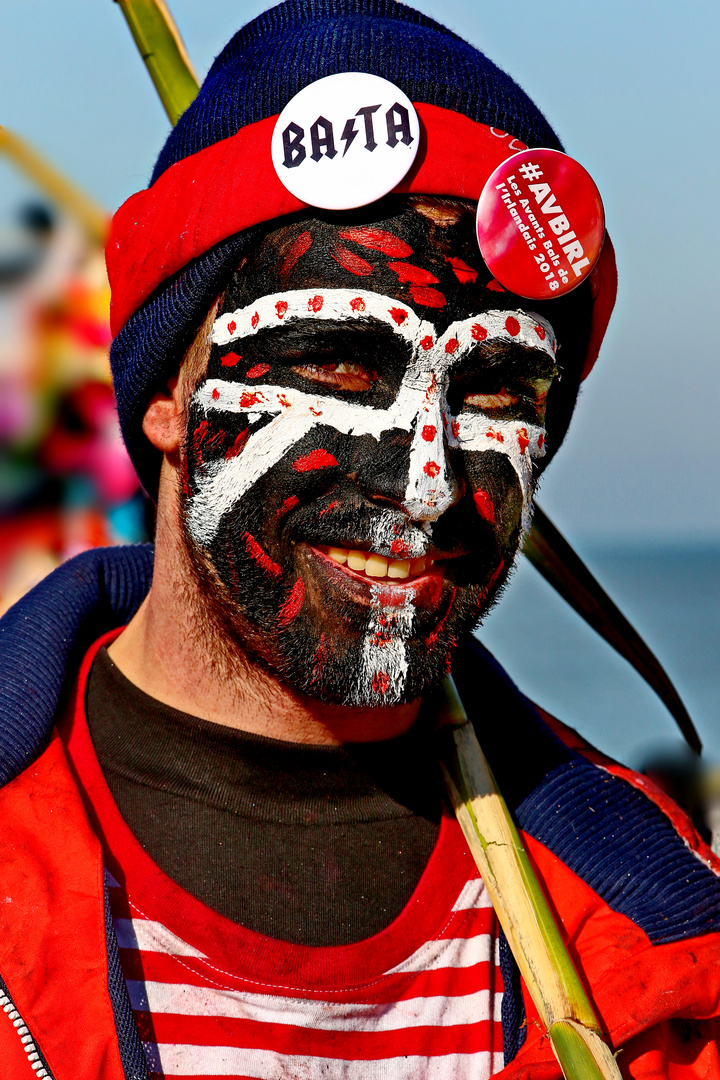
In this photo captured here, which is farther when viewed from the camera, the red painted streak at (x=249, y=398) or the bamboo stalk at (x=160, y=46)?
the bamboo stalk at (x=160, y=46)

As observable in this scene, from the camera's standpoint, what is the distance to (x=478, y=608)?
Result: 8.21ft

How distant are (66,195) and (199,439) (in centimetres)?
156

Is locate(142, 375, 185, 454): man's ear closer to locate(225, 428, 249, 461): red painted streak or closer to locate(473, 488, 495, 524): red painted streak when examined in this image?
locate(225, 428, 249, 461): red painted streak

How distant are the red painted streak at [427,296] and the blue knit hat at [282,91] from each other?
1.21ft

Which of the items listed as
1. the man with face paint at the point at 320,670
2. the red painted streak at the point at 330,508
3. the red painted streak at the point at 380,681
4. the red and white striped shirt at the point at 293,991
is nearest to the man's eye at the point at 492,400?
the man with face paint at the point at 320,670

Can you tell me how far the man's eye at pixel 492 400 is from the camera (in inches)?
97.4

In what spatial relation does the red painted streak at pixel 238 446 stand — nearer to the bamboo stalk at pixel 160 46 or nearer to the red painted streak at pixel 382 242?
the red painted streak at pixel 382 242

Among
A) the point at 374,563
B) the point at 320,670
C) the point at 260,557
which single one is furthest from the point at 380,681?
the point at 260,557

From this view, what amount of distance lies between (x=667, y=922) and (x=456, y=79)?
192 centimetres

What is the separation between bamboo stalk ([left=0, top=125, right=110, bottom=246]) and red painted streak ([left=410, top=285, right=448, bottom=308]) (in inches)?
66.2

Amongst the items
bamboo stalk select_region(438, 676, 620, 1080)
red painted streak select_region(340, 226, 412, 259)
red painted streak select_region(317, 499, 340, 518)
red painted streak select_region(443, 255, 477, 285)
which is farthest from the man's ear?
bamboo stalk select_region(438, 676, 620, 1080)

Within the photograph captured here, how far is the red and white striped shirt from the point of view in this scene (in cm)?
219

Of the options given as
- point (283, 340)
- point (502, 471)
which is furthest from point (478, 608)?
point (283, 340)

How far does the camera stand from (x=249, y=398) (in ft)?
7.93
